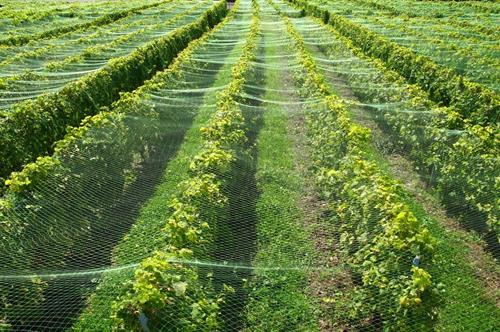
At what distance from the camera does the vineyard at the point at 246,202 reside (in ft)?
16.9

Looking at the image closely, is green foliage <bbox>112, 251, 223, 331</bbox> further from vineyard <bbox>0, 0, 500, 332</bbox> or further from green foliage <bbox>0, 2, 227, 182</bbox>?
green foliage <bbox>0, 2, 227, 182</bbox>

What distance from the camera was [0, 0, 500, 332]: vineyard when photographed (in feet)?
16.9

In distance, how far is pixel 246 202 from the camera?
25.3 feet

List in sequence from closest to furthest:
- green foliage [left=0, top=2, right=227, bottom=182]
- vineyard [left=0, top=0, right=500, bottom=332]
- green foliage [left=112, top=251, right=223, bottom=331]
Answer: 1. green foliage [left=112, top=251, right=223, bottom=331]
2. vineyard [left=0, top=0, right=500, bottom=332]
3. green foliage [left=0, top=2, right=227, bottom=182]

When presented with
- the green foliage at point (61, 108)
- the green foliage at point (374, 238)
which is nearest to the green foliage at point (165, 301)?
the green foliage at point (374, 238)

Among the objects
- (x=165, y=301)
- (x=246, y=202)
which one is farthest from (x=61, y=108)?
(x=165, y=301)

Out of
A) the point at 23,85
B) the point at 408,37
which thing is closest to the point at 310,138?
the point at 23,85

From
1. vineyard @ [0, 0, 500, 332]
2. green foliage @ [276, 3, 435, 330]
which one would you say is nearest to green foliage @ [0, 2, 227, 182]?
vineyard @ [0, 0, 500, 332]

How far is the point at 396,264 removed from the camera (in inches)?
200

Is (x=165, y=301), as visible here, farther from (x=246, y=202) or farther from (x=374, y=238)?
(x=246, y=202)

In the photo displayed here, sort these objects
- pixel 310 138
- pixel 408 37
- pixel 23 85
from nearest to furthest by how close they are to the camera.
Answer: pixel 310 138 < pixel 23 85 < pixel 408 37

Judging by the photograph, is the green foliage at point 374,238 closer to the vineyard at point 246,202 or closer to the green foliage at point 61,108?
the vineyard at point 246,202

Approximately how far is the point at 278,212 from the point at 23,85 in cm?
790

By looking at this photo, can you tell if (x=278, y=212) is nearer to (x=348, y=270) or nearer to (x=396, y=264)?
(x=348, y=270)
